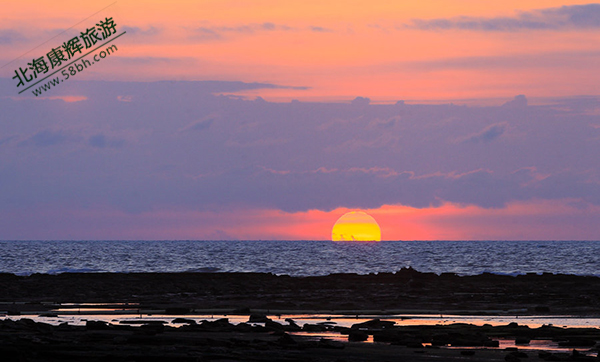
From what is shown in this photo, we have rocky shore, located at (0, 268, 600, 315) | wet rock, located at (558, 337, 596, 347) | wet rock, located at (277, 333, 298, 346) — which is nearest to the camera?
wet rock, located at (277, 333, 298, 346)

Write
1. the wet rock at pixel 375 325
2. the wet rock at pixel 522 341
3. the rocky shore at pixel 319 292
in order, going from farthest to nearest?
the rocky shore at pixel 319 292
the wet rock at pixel 375 325
the wet rock at pixel 522 341

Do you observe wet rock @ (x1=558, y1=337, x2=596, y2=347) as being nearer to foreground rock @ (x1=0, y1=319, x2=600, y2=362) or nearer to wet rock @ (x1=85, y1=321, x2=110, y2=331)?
foreground rock @ (x1=0, y1=319, x2=600, y2=362)

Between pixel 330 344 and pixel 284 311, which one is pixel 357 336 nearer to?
pixel 330 344

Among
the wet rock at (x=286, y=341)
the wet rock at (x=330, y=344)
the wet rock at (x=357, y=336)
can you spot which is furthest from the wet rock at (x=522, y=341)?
the wet rock at (x=286, y=341)

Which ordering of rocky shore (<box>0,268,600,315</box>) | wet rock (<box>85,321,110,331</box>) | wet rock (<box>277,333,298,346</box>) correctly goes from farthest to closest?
rocky shore (<box>0,268,600,315</box>) < wet rock (<box>85,321,110,331</box>) < wet rock (<box>277,333,298,346</box>)

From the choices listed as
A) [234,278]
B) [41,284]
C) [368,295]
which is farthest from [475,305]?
[41,284]

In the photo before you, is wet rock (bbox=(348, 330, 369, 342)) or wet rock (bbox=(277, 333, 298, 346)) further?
wet rock (bbox=(348, 330, 369, 342))

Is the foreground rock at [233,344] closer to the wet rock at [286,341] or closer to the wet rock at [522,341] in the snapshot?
the wet rock at [286,341]

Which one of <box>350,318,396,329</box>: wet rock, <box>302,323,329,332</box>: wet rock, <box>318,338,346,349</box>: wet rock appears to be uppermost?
<box>350,318,396,329</box>: wet rock

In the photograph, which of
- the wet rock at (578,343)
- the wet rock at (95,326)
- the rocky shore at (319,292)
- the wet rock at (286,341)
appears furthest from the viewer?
the rocky shore at (319,292)

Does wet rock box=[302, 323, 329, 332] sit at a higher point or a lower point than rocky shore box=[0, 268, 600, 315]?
lower

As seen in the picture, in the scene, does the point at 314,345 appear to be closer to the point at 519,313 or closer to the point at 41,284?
the point at 519,313

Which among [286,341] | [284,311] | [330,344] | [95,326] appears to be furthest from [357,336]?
[284,311]

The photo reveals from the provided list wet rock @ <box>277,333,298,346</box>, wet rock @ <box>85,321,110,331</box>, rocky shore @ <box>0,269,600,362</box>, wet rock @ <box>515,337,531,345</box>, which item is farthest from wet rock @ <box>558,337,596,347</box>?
wet rock @ <box>85,321,110,331</box>
